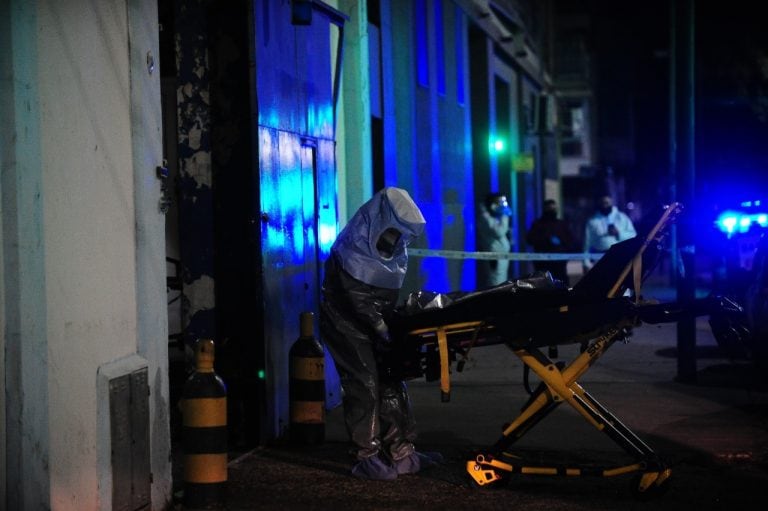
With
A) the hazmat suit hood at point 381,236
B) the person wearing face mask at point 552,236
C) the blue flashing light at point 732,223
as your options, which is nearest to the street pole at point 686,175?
the blue flashing light at point 732,223

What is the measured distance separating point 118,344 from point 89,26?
1.55m

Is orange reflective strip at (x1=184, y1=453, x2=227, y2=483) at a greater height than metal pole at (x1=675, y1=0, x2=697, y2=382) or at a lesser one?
lesser

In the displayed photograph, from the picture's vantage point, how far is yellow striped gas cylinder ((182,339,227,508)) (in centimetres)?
643

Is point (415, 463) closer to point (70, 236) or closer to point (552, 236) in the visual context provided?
point (70, 236)

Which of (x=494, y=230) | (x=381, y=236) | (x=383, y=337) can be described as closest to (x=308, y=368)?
(x=383, y=337)

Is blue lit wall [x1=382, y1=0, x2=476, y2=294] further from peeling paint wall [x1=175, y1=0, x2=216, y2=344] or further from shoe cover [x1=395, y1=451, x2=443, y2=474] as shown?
shoe cover [x1=395, y1=451, x2=443, y2=474]

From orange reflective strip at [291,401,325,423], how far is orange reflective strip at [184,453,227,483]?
1746 millimetres

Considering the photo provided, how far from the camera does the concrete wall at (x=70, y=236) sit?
5.14 m

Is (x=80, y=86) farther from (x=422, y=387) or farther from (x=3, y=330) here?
(x=422, y=387)

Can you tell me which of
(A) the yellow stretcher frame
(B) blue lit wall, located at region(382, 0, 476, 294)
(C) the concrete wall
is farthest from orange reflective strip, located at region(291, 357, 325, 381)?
(B) blue lit wall, located at region(382, 0, 476, 294)

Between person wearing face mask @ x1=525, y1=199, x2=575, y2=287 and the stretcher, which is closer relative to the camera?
the stretcher

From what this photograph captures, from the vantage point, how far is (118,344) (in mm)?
6027

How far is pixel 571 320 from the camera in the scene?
21.6ft

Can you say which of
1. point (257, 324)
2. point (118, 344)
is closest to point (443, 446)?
point (257, 324)
